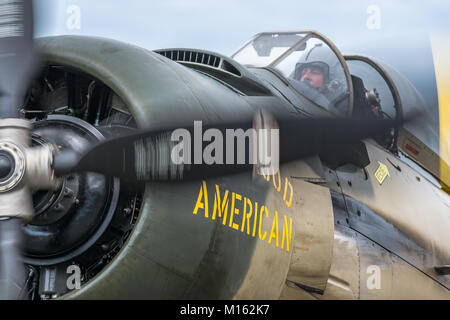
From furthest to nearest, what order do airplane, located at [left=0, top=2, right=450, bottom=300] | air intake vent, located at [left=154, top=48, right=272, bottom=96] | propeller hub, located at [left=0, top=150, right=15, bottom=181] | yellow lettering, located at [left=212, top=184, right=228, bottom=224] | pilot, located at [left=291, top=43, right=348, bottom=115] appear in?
pilot, located at [left=291, top=43, right=348, bottom=115], air intake vent, located at [left=154, top=48, right=272, bottom=96], yellow lettering, located at [left=212, top=184, right=228, bottom=224], airplane, located at [left=0, top=2, right=450, bottom=300], propeller hub, located at [left=0, top=150, right=15, bottom=181]

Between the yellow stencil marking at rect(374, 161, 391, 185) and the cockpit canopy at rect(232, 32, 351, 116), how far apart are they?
463mm

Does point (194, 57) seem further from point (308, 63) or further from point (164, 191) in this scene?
point (164, 191)

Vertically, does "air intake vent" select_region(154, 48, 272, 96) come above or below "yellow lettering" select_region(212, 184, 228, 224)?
above

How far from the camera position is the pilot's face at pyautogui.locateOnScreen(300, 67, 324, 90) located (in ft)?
15.7

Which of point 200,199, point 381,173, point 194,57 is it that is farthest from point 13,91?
point 381,173

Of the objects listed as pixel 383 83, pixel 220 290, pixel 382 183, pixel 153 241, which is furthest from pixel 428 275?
pixel 153 241

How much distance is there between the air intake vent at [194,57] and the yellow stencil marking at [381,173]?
54.8 inches

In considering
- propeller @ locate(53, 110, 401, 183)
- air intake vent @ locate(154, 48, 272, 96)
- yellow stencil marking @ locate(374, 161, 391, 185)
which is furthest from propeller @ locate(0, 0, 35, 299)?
yellow stencil marking @ locate(374, 161, 391, 185)

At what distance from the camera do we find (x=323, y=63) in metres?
4.89

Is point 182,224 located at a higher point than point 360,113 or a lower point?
lower

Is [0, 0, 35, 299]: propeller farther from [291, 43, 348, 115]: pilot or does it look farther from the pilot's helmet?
the pilot's helmet

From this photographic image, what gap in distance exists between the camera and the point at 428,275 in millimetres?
4852
